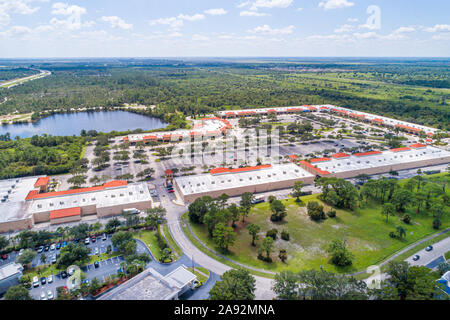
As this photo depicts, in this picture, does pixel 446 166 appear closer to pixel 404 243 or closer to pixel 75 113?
pixel 404 243

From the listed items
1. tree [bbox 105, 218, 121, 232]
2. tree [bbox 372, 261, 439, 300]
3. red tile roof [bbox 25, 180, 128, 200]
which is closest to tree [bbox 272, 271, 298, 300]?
tree [bbox 372, 261, 439, 300]

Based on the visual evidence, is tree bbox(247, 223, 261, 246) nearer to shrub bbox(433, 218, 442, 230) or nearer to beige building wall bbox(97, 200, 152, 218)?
beige building wall bbox(97, 200, 152, 218)

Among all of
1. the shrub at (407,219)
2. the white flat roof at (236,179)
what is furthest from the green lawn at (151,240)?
the shrub at (407,219)

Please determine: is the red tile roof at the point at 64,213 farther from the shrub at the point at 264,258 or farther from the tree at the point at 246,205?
the shrub at the point at 264,258

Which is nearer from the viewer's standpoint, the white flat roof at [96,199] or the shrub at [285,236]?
the shrub at [285,236]
